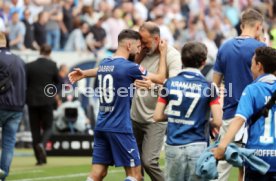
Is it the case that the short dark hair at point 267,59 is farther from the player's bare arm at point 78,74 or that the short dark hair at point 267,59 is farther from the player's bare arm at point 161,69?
the player's bare arm at point 78,74

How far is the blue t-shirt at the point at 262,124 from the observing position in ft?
28.6

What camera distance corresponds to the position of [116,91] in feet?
35.8

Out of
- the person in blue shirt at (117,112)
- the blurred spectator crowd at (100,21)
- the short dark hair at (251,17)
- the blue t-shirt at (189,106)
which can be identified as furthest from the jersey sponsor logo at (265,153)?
the blurred spectator crowd at (100,21)

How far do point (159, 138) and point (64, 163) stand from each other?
603cm

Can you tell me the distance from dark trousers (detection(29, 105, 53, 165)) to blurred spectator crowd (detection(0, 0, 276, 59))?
446 cm

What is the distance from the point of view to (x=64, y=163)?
1789cm

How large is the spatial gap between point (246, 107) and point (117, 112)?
262 centimetres

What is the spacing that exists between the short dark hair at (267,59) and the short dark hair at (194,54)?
861 mm

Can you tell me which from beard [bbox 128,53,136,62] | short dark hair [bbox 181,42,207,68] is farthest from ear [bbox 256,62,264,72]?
beard [bbox 128,53,136,62]

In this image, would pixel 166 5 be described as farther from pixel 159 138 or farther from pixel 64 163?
pixel 159 138

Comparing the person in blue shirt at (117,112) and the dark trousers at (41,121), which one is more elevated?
the person in blue shirt at (117,112)

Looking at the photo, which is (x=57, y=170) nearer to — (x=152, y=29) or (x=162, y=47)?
(x=152, y=29)

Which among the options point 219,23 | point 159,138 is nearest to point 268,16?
point 219,23

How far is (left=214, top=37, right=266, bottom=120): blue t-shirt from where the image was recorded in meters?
11.3
